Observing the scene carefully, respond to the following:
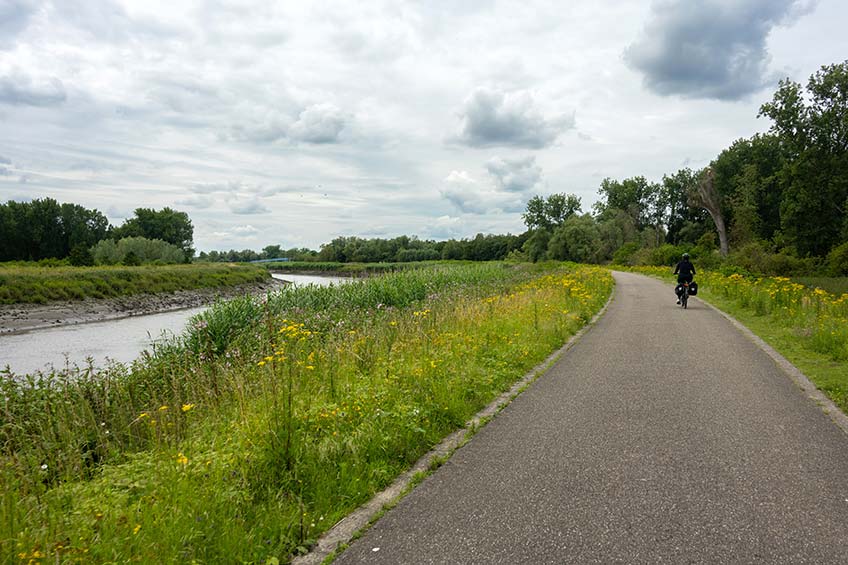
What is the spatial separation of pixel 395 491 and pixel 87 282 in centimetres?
4039

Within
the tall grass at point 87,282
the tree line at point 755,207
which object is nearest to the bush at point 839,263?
the tree line at point 755,207

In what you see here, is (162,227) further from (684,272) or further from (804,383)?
→ (804,383)

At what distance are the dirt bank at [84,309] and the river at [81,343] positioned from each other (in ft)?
5.71

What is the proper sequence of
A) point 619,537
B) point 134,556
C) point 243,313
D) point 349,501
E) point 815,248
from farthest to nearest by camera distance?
point 815,248 → point 243,313 → point 349,501 → point 619,537 → point 134,556

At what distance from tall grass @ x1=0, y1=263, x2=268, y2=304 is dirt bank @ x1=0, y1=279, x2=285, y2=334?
35.2 inches

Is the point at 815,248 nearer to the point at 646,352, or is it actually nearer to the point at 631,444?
the point at 646,352

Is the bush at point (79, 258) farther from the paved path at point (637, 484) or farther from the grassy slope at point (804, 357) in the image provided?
the paved path at point (637, 484)

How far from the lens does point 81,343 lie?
823 inches

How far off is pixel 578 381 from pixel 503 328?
3355mm

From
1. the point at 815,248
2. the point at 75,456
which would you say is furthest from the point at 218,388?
the point at 815,248

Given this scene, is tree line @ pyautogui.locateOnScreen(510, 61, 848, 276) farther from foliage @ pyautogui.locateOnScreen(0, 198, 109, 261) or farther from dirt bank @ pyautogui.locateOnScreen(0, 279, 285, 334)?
foliage @ pyautogui.locateOnScreen(0, 198, 109, 261)

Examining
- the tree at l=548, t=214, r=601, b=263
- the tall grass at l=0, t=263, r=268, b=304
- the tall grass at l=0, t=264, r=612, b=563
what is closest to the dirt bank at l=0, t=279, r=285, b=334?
the tall grass at l=0, t=263, r=268, b=304

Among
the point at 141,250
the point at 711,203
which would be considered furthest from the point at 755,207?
the point at 141,250

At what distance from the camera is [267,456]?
4164 millimetres
